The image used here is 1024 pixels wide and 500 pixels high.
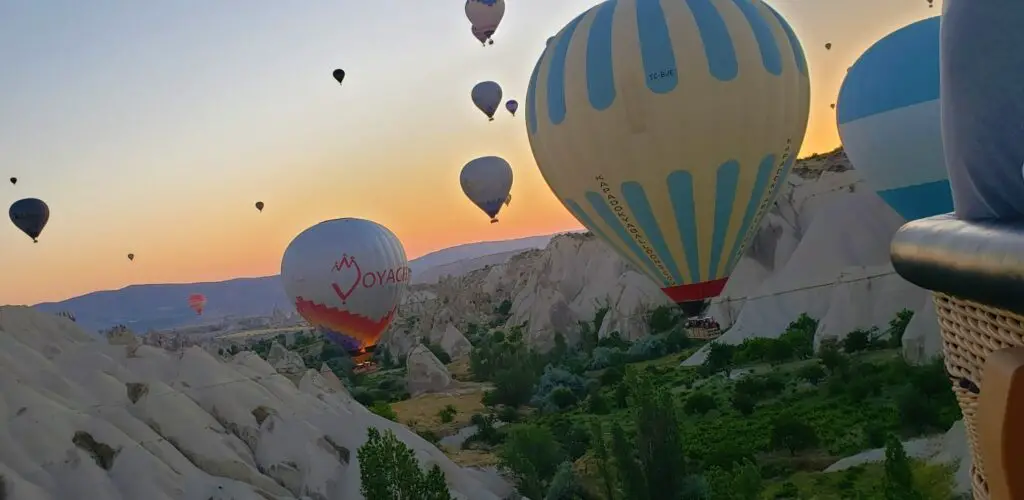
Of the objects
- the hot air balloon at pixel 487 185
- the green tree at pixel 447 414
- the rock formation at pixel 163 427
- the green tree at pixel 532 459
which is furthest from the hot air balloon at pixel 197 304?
the green tree at pixel 532 459

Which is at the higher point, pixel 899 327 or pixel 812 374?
pixel 899 327

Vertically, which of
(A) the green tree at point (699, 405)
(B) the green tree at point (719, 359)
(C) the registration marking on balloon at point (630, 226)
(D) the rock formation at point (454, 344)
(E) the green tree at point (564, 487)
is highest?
(C) the registration marking on balloon at point (630, 226)

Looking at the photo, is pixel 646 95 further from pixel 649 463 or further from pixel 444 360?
pixel 444 360

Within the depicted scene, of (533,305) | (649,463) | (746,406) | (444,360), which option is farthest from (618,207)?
(533,305)

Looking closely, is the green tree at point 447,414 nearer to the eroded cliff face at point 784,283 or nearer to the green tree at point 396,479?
the eroded cliff face at point 784,283

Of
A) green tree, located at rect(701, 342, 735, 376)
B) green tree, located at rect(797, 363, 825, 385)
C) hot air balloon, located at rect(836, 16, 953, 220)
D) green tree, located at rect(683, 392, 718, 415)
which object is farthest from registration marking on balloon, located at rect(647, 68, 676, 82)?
green tree, located at rect(701, 342, 735, 376)

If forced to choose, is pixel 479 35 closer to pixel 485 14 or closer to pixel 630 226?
pixel 485 14

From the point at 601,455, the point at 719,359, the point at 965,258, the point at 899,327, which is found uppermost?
the point at 965,258

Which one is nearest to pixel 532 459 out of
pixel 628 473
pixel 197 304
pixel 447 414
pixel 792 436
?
pixel 628 473
